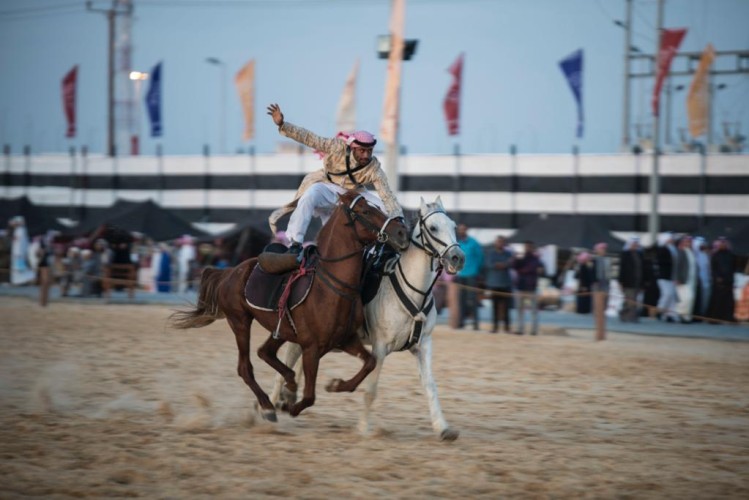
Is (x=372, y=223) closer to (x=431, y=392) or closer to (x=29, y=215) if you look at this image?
(x=431, y=392)

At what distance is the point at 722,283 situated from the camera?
70.8 feet

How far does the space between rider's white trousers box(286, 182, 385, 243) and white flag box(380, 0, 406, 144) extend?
10222mm

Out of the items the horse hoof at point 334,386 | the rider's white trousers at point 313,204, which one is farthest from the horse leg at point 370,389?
the rider's white trousers at point 313,204

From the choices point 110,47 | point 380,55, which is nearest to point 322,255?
point 380,55

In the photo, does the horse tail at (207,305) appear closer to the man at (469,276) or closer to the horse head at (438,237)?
the horse head at (438,237)

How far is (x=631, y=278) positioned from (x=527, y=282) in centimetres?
355

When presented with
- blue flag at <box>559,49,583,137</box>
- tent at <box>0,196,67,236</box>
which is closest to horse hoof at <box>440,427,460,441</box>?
blue flag at <box>559,49,583,137</box>

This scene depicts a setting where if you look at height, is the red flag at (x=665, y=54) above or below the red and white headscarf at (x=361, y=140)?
above

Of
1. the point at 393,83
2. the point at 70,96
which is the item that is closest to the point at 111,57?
the point at 70,96

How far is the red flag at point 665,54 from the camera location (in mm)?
27578

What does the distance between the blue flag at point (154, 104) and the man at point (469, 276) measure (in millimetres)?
24223

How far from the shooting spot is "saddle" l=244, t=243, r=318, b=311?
8914 mm

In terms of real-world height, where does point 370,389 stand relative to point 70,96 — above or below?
below

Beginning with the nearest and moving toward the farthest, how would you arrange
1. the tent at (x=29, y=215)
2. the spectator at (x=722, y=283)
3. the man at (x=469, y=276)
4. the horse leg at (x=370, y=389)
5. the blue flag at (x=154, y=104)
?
the horse leg at (x=370, y=389), the man at (x=469, y=276), the spectator at (x=722, y=283), the tent at (x=29, y=215), the blue flag at (x=154, y=104)
